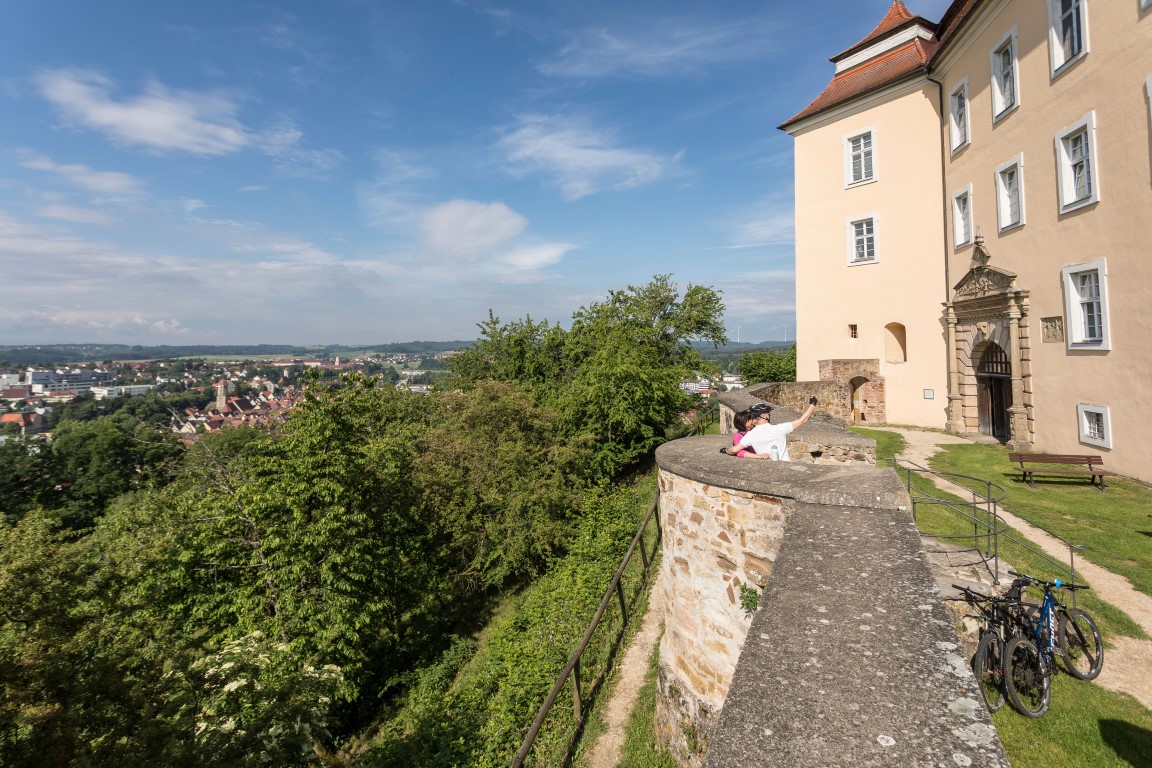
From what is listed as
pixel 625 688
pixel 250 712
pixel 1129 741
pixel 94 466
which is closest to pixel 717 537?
pixel 1129 741

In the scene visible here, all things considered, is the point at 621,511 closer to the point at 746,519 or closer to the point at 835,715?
the point at 746,519

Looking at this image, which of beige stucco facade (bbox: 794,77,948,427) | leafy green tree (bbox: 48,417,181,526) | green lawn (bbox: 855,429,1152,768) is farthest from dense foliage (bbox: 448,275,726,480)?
leafy green tree (bbox: 48,417,181,526)

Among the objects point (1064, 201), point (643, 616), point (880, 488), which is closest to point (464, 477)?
point (643, 616)

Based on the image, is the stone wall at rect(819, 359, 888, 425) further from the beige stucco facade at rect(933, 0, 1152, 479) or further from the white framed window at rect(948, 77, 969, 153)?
the white framed window at rect(948, 77, 969, 153)

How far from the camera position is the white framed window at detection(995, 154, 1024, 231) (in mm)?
13266

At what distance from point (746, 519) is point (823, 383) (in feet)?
50.4

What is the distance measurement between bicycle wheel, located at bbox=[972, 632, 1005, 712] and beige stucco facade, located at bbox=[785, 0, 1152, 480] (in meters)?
8.71

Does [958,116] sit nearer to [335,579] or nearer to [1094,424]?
[1094,424]

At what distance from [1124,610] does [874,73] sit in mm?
19560

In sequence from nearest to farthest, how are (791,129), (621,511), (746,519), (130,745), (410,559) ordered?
(130,745) < (746,519) < (621,511) < (410,559) < (791,129)

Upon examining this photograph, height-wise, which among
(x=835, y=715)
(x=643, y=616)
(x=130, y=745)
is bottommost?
(x=643, y=616)

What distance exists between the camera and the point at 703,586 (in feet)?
16.7

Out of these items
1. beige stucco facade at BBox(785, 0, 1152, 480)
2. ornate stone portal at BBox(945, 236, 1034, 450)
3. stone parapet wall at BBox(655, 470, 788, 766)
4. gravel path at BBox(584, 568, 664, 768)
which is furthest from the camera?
ornate stone portal at BBox(945, 236, 1034, 450)

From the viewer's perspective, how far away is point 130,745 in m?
3.29
